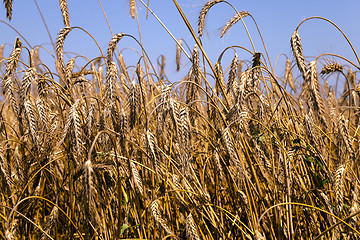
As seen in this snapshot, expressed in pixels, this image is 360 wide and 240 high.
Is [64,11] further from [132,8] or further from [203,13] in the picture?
[203,13]

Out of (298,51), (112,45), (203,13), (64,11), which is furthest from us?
(64,11)

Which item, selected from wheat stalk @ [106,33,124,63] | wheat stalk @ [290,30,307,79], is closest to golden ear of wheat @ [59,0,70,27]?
wheat stalk @ [106,33,124,63]

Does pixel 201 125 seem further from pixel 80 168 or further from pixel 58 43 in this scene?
pixel 80 168

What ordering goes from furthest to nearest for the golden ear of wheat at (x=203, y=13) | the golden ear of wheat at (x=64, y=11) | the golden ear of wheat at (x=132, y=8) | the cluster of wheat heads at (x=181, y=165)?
1. the golden ear of wheat at (x=132, y=8)
2. the golden ear of wheat at (x=64, y=11)
3. the golden ear of wheat at (x=203, y=13)
4. the cluster of wheat heads at (x=181, y=165)

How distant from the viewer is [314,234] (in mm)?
2014

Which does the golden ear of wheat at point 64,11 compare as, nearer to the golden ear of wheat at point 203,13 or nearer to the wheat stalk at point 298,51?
the golden ear of wheat at point 203,13

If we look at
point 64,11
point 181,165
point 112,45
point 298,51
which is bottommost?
point 181,165

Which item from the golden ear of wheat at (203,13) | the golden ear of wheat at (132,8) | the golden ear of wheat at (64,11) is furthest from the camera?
the golden ear of wheat at (132,8)

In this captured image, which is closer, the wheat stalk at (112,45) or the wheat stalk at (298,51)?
the wheat stalk at (298,51)

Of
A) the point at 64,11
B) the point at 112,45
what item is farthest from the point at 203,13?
the point at 64,11

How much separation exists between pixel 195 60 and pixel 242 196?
768 millimetres

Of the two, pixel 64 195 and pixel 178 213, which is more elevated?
pixel 64 195

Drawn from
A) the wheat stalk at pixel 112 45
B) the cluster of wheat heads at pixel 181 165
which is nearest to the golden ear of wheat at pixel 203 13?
the cluster of wheat heads at pixel 181 165

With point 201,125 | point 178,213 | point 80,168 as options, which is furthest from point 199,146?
point 80,168
